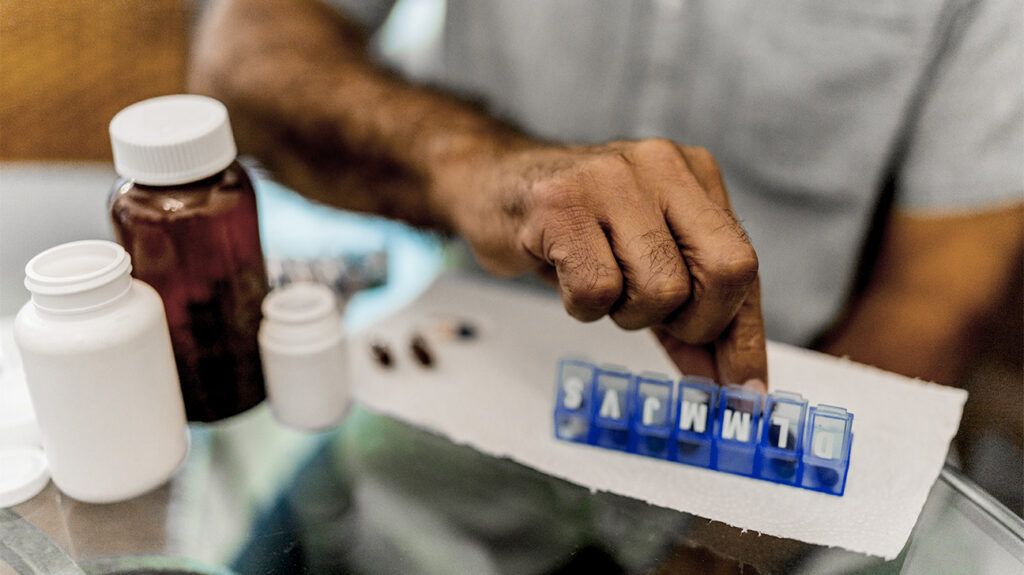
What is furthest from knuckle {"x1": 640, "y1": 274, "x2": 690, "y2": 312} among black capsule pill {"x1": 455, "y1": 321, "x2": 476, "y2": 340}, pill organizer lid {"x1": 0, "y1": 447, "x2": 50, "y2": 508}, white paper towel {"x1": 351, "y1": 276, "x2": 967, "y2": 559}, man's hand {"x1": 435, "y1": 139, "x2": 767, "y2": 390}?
pill organizer lid {"x1": 0, "y1": 447, "x2": 50, "y2": 508}

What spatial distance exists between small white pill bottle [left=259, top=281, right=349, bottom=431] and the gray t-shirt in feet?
1.26

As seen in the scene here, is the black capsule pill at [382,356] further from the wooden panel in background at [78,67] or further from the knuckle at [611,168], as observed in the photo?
the wooden panel in background at [78,67]

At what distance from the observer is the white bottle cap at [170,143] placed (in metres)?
0.43

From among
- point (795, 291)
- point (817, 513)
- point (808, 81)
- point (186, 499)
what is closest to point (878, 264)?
point (795, 291)

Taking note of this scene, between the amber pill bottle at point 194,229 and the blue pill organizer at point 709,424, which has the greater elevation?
the amber pill bottle at point 194,229

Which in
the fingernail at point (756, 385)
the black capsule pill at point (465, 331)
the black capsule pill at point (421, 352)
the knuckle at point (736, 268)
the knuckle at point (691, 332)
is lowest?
the black capsule pill at point (465, 331)

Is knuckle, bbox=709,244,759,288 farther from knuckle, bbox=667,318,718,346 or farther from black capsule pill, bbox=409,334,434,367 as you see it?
black capsule pill, bbox=409,334,434,367

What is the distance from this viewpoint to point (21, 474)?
1.57ft

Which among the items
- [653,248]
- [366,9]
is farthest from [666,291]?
[366,9]

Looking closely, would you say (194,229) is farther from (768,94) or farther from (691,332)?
(768,94)

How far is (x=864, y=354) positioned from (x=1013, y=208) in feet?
0.68

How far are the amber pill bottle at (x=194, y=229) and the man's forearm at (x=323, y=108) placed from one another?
9.5 inches

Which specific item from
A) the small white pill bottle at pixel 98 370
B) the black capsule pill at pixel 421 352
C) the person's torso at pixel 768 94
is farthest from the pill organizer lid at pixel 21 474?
the person's torso at pixel 768 94

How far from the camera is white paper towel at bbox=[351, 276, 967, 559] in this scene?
0.46 meters
